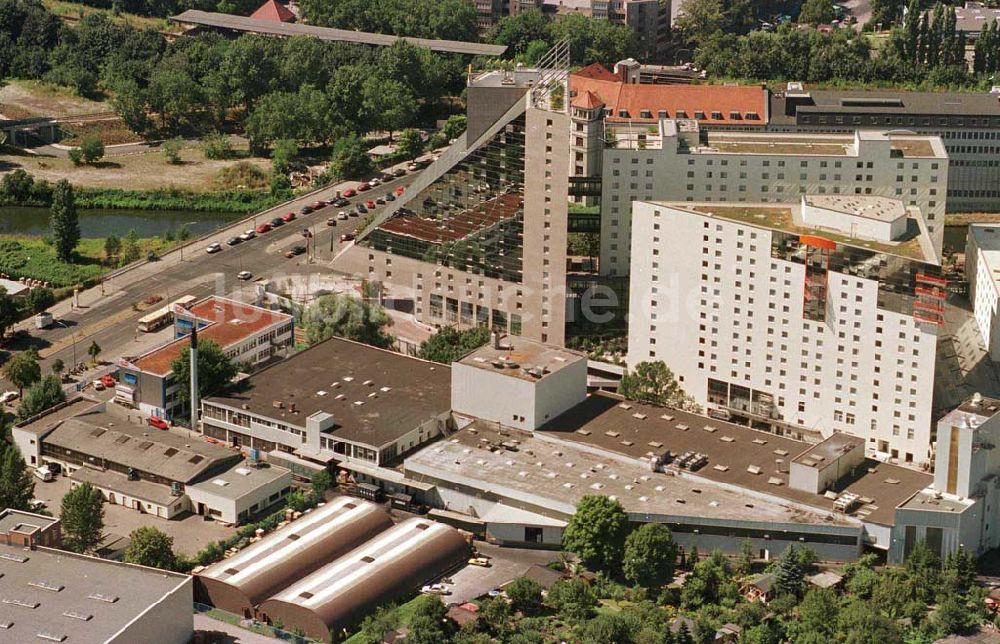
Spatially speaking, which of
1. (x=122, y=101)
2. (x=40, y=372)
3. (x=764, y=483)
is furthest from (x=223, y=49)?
(x=764, y=483)

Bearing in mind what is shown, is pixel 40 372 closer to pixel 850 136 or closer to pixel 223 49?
pixel 850 136

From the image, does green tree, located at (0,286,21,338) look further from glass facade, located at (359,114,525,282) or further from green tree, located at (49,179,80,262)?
glass facade, located at (359,114,525,282)

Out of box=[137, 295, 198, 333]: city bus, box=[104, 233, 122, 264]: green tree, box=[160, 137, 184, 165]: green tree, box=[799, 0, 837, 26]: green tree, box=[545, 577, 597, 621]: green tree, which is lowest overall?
box=[545, 577, 597, 621]: green tree

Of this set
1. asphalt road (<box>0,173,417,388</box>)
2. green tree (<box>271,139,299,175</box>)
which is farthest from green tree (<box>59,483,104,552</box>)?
green tree (<box>271,139,299,175</box>)

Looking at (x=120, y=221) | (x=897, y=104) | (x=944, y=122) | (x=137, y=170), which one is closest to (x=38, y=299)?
(x=120, y=221)

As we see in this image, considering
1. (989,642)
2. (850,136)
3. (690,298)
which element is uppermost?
(850,136)

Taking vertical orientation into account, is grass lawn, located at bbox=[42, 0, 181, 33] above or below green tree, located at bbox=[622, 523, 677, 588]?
above
